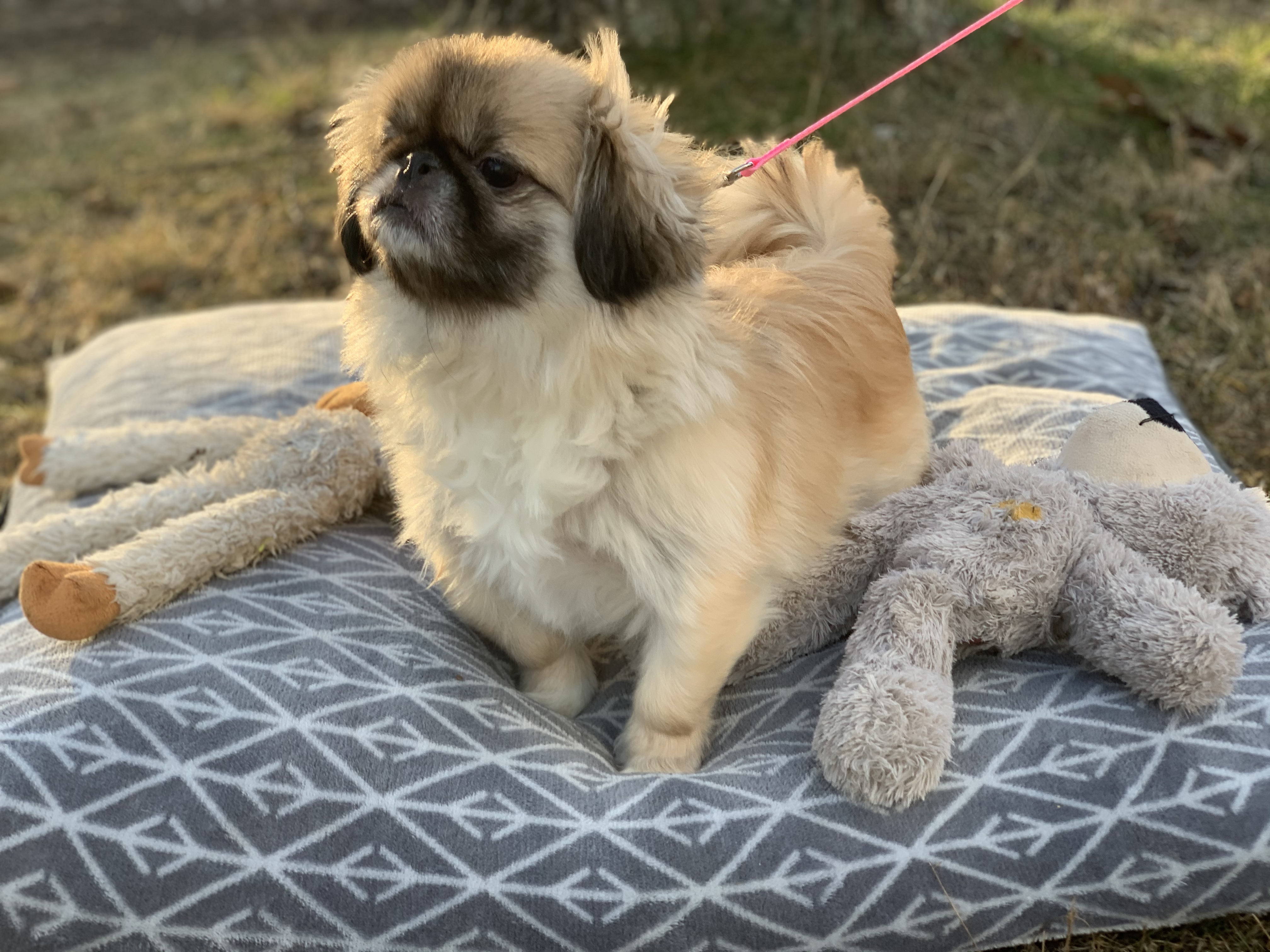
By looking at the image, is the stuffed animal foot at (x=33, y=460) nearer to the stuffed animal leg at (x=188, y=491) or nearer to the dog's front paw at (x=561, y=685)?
the stuffed animal leg at (x=188, y=491)

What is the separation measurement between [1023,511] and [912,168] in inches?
100

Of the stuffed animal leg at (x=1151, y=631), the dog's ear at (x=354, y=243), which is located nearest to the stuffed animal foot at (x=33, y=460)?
the dog's ear at (x=354, y=243)

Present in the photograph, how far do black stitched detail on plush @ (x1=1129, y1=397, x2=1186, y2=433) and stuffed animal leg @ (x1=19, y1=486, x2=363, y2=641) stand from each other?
1.59m

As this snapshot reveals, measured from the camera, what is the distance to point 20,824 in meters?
1.59

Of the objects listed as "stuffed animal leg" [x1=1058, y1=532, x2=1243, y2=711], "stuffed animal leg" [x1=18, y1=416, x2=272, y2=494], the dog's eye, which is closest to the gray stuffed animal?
"stuffed animal leg" [x1=1058, y1=532, x2=1243, y2=711]

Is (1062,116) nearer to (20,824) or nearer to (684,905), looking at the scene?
(684,905)

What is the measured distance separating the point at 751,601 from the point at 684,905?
Result: 52 centimetres

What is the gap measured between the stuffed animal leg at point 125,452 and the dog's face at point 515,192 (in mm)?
1145

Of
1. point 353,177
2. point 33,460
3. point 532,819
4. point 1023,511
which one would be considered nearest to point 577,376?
point 353,177

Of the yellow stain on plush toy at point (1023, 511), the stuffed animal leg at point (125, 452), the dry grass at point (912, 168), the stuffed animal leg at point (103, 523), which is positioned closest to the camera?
the yellow stain on plush toy at point (1023, 511)

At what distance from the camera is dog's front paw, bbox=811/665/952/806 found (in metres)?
1.58

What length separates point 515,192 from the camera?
1530mm

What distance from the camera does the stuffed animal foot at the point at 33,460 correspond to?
2590 mm

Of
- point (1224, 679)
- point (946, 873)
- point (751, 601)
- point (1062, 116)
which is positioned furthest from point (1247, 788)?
point (1062, 116)
